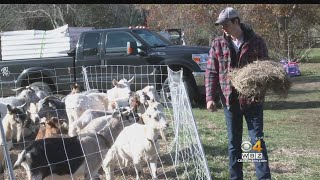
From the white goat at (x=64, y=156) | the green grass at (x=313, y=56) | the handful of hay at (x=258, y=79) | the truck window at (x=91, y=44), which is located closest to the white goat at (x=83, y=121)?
the white goat at (x=64, y=156)

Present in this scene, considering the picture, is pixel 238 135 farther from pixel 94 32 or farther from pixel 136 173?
pixel 94 32

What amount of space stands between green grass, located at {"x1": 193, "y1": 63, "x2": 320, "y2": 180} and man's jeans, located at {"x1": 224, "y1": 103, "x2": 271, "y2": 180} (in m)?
0.49

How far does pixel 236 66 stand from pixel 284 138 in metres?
3.72

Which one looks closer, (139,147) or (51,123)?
(139,147)

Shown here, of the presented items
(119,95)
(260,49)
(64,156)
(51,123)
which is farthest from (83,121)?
(260,49)

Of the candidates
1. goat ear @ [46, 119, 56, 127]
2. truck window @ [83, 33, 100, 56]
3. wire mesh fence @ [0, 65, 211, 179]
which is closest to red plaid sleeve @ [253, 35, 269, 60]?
wire mesh fence @ [0, 65, 211, 179]

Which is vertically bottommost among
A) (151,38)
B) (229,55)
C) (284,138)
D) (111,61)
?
(284,138)

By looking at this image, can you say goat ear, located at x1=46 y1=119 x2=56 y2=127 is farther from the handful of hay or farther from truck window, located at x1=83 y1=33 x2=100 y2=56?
truck window, located at x1=83 y1=33 x2=100 y2=56

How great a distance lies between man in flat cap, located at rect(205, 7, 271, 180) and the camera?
4684mm

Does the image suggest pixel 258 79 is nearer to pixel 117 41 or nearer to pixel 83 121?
pixel 83 121

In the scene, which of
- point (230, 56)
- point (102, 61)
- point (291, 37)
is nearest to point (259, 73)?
Answer: point (230, 56)

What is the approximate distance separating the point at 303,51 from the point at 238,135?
823 inches

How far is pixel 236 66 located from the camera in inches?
187

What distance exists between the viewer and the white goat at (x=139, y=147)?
Result: 5.60m
